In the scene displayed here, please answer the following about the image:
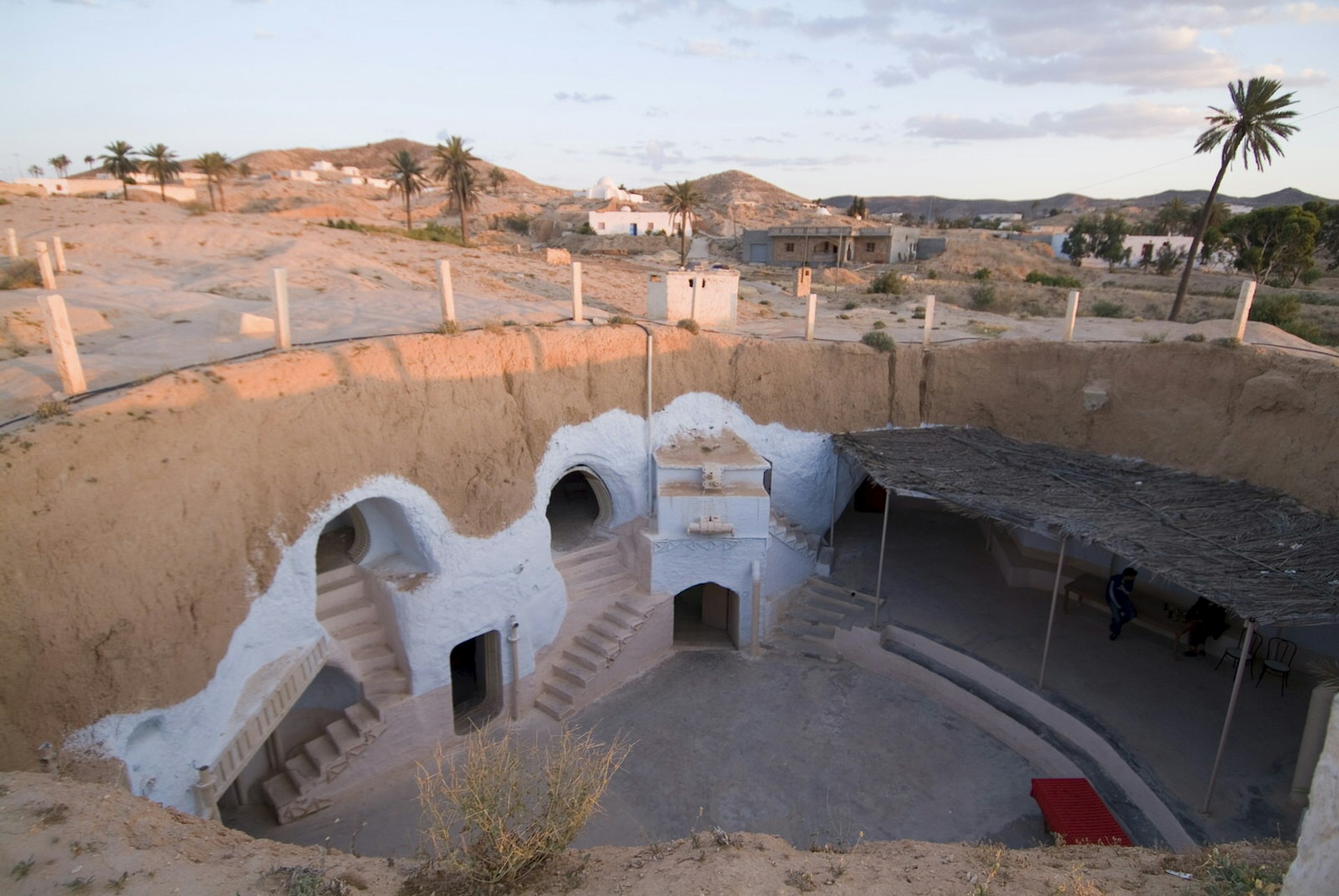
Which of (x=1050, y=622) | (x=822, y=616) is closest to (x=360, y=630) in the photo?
(x=822, y=616)

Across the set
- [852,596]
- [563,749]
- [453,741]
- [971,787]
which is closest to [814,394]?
[852,596]

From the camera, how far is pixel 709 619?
16.3 metres

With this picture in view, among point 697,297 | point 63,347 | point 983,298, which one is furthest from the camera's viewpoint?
point 983,298

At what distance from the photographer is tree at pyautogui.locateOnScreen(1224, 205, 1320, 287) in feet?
116

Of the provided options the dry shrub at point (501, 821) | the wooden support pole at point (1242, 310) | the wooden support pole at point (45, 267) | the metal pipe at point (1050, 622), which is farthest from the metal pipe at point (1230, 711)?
the wooden support pole at point (45, 267)

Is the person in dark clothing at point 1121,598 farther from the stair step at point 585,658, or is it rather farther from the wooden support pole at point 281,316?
the wooden support pole at point 281,316

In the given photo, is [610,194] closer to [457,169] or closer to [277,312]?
[457,169]

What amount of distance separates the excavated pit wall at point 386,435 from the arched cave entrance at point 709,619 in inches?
150

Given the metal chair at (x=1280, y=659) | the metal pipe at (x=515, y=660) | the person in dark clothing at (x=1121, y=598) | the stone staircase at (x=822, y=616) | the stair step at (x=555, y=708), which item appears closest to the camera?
the metal chair at (x=1280, y=659)

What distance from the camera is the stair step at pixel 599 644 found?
13781 mm

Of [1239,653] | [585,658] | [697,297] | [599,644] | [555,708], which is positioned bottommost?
[555,708]

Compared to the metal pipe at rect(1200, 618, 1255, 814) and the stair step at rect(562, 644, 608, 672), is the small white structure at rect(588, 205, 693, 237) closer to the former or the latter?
the stair step at rect(562, 644, 608, 672)

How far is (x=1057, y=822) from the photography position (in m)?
9.48

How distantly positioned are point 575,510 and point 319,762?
7406 millimetres
